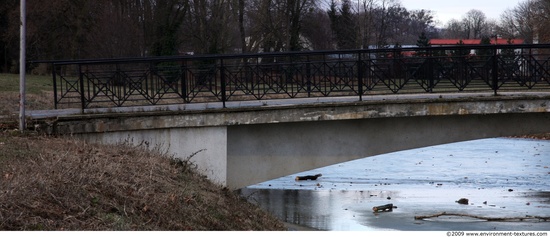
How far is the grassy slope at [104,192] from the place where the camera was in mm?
8664

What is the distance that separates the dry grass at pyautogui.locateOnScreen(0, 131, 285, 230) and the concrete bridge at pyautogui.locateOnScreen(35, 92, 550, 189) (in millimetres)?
1579

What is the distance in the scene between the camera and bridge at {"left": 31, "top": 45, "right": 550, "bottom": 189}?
1551 cm

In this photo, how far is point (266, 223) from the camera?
486 inches

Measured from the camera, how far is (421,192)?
922 inches

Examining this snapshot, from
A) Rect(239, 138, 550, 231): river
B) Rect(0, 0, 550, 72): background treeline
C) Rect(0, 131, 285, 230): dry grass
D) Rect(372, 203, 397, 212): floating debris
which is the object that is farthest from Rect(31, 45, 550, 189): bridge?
Rect(0, 0, 550, 72): background treeline

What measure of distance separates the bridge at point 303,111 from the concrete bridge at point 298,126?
0.02 metres

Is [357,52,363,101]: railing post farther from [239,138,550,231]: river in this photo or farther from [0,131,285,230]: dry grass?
[0,131,285,230]: dry grass

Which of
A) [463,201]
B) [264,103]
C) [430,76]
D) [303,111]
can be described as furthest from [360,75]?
[463,201]

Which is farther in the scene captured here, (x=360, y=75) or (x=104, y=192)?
(x=360, y=75)

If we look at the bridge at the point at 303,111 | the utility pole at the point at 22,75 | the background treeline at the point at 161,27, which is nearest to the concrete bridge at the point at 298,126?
the bridge at the point at 303,111

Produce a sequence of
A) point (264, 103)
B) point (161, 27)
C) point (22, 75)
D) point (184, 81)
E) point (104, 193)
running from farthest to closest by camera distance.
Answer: point (161, 27) → point (184, 81) → point (264, 103) → point (22, 75) → point (104, 193)

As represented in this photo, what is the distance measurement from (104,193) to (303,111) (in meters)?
6.47

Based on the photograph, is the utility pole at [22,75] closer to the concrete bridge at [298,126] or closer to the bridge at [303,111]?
the bridge at [303,111]

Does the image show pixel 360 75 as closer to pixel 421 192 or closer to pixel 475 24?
pixel 421 192
